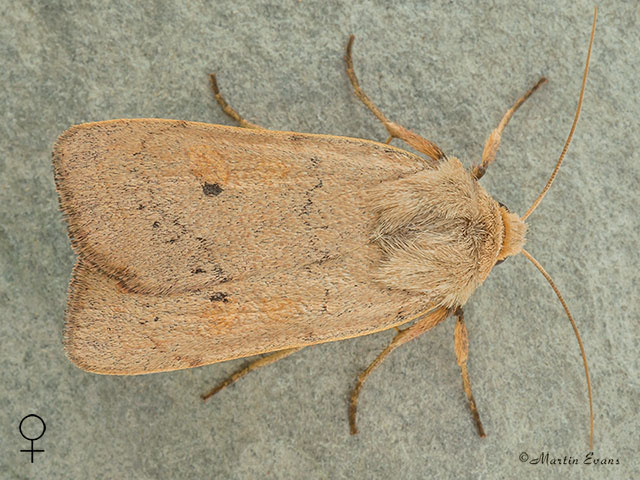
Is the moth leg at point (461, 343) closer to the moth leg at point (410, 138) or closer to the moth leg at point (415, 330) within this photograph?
the moth leg at point (415, 330)

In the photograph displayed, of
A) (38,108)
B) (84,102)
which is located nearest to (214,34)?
(84,102)

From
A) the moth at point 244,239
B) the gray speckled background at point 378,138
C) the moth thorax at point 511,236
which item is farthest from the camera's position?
the gray speckled background at point 378,138

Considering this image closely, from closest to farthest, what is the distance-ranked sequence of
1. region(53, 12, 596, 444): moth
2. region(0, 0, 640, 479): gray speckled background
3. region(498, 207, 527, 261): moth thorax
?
region(53, 12, 596, 444): moth, region(498, 207, 527, 261): moth thorax, region(0, 0, 640, 479): gray speckled background

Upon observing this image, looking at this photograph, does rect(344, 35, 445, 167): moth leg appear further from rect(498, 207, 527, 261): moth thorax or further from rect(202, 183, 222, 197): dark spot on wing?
rect(202, 183, 222, 197): dark spot on wing

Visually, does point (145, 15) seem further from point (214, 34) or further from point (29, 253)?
point (29, 253)

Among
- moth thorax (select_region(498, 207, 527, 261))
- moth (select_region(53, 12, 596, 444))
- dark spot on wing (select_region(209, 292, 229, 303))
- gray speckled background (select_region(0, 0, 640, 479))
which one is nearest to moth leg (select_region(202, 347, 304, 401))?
gray speckled background (select_region(0, 0, 640, 479))

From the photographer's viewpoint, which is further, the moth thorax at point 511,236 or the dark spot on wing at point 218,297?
the moth thorax at point 511,236

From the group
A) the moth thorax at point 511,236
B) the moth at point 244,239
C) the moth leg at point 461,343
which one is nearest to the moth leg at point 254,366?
the moth at point 244,239
